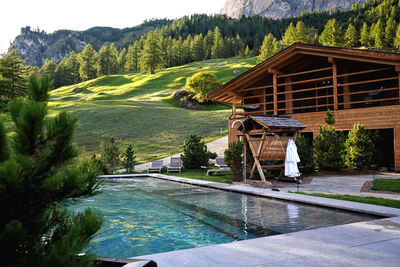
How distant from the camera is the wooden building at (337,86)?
17469mm

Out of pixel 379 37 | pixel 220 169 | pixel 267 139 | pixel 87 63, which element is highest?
pixel 379 37

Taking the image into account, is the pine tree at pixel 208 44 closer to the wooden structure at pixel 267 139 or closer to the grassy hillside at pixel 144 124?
the grassy hillside at pixel 144 124

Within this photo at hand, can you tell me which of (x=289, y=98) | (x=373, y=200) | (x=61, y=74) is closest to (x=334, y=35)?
(x=289, y=98)

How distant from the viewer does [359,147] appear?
54.1 ft

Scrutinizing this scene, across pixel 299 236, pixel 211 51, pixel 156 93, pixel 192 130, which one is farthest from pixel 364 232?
pixel 211 51

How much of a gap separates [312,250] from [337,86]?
1726 centimetres

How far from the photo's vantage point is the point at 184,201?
35.9ft

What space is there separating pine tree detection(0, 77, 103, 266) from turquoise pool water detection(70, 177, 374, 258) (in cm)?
291

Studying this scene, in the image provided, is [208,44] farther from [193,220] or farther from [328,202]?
[193,220]

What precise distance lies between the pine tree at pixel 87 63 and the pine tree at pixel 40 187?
10769 cm

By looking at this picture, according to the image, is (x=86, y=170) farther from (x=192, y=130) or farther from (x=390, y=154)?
(x=192, y=130)

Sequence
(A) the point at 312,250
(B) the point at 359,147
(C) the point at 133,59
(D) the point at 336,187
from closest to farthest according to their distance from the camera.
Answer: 1. (A) the point at 312,250
2. (D) the point at 336,187
3. (B) the point at 359,147
4. (C) the point at 133,59

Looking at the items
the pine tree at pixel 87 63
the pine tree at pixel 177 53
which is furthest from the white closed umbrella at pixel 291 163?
the pine tree at pixel 177 53

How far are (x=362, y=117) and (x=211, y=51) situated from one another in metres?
111
